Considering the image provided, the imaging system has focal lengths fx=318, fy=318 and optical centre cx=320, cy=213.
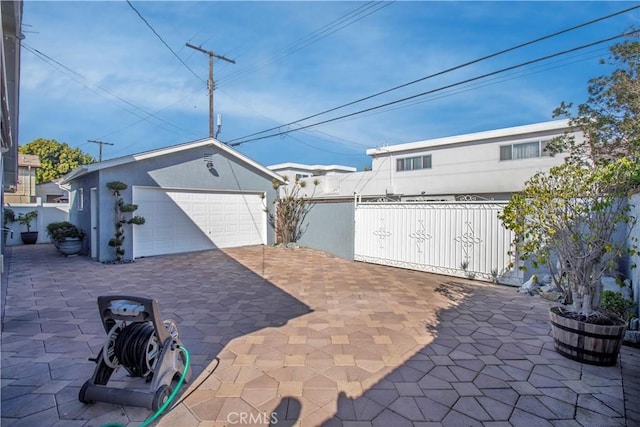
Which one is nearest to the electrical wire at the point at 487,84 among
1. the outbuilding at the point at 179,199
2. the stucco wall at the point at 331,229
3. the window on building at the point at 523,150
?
Result: the stucco wall at the point at 331,229

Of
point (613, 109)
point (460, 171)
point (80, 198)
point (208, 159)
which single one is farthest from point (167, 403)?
point (460, 171)

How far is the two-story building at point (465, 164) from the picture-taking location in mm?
12961

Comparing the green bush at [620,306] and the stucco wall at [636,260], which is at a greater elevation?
the stucco wall at [636,260]

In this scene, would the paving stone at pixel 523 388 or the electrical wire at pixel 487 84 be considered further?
the electrical wire at pixel 487 84

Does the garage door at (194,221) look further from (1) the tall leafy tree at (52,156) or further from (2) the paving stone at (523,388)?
(1) the tall leafy tree at (52,156)

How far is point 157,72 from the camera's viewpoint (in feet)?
44.2

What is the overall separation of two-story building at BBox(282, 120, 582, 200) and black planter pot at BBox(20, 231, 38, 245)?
15501 millimetres

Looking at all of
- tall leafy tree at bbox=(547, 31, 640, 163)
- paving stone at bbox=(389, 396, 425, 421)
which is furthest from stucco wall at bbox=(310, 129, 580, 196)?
paving stone at bbox=(389, 396, 425, 421)

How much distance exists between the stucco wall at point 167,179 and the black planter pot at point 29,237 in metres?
2.05

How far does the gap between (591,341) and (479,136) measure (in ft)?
41.9

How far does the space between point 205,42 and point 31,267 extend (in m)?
10.8

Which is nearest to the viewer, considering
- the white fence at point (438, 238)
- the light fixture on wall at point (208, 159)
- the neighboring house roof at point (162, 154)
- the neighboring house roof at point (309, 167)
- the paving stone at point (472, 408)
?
the paving stone at point (472, 408)

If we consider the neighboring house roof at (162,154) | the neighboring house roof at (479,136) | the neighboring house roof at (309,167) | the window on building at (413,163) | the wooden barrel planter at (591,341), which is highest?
the neighboring house roof at (309,167)

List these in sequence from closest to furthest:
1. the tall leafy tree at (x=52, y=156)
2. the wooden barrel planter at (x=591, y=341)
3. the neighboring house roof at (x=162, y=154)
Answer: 1. the wooden barrel planter at (x=591, y=341)
2. the neighboring house roof at (x=162, y=154)
3. the tall leafy tree at (x=52, y=156)
